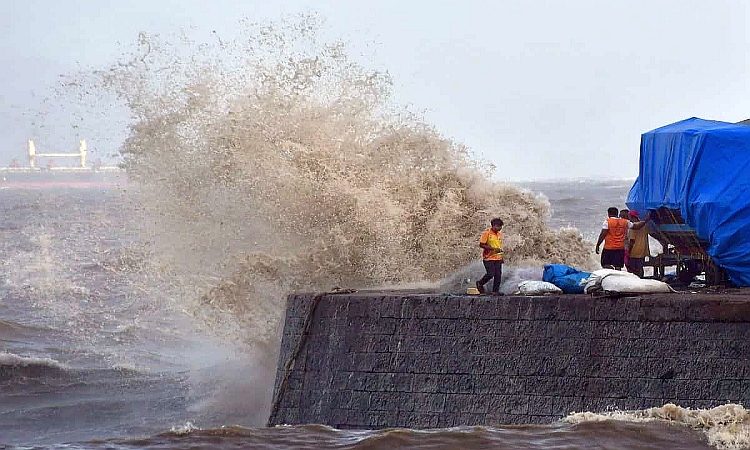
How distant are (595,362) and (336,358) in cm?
198

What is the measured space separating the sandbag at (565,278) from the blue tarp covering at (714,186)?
1.33m

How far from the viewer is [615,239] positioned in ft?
35.0

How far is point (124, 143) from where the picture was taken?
1412cm

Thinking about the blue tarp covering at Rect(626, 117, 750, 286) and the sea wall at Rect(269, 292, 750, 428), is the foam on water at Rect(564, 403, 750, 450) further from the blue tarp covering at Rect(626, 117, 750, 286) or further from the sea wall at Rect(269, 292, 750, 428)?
the blue tarp covering at Rect(626, 117, 750, 286)

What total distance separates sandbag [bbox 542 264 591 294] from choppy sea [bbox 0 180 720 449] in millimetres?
1149

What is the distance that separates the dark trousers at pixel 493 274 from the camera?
9.38 metres

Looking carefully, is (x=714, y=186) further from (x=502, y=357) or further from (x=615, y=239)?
(x=502, y=357)

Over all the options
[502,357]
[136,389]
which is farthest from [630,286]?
[136,389]

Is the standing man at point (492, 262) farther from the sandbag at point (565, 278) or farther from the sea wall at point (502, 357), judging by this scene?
the sea wall at point (502, 357)

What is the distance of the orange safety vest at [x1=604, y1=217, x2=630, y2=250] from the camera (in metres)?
10.6

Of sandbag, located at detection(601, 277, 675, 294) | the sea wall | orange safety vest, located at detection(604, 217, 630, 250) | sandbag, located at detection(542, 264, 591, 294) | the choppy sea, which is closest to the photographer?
the choppy sea

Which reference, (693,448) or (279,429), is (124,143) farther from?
(693,448)

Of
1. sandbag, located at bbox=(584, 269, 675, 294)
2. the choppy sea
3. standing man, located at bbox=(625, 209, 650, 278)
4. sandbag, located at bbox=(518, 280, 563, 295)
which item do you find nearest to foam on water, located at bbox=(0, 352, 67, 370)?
the choppy sea

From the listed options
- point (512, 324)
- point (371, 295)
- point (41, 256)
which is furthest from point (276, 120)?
point (41, 256)
